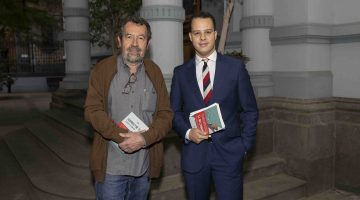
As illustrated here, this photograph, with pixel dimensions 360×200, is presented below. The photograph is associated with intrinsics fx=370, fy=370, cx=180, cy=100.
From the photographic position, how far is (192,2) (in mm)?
8867

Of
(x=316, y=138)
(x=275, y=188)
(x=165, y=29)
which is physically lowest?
(x=275, y=188)

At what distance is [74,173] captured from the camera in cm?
518

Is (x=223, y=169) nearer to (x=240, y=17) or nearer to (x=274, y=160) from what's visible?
(x=274, y=160)

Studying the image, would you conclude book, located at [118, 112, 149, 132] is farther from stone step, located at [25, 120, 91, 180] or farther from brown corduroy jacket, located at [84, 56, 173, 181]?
stone step, located at [25, 120, 91, 180]

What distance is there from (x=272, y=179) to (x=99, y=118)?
11.7 ft

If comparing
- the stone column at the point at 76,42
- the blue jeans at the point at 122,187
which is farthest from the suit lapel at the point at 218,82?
the stone column at the point at 76,42

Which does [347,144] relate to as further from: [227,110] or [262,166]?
[227,110]

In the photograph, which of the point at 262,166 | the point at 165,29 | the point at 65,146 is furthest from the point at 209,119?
the point at 65,146

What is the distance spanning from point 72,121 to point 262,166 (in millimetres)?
3899

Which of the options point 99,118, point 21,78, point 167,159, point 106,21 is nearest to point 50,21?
point 106,21

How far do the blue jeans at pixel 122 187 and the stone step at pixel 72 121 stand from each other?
9.41ft

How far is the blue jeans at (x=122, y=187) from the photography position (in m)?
2.94

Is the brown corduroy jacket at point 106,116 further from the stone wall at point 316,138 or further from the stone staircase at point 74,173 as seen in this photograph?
the stone wall at point 316,138

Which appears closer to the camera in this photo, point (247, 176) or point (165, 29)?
point (165, 29)
